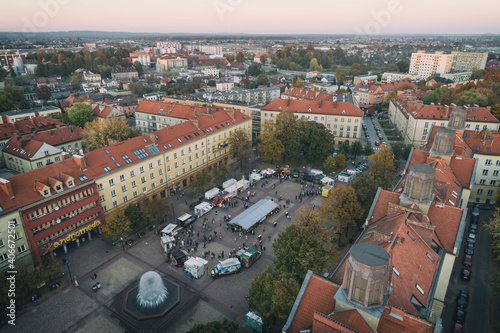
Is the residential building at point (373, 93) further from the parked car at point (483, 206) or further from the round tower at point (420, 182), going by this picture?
the round tower at point (420, 182)

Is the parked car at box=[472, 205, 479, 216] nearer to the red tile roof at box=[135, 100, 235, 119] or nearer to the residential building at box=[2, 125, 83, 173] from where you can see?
the red tile roof at box=[135, 100, 235, 119]

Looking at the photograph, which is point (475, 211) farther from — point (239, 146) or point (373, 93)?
point (373, 93)

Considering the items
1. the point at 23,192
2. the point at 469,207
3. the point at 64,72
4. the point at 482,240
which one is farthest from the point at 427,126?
the point at 64,72

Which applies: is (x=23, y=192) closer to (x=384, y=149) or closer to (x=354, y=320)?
(x=354, y=320)

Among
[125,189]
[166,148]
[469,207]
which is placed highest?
[166,148]

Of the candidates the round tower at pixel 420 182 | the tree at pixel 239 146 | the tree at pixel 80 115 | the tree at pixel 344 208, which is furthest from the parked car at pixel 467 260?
the tree at pixel 80 115

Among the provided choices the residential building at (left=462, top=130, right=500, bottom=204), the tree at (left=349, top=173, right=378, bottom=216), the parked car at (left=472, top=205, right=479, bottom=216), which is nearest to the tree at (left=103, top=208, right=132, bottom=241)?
the tree at (left=349, top=173, right=378, bottom=216)
